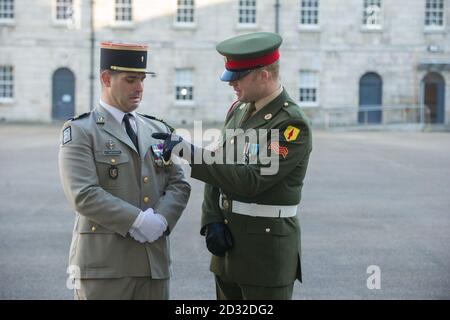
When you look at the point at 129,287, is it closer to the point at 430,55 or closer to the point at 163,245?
the point at 163,245

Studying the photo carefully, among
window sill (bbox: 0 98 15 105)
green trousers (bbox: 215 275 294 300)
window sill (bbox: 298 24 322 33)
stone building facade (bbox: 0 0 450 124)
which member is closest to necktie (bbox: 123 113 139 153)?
green trousers (bbox: 215 275 294 300)

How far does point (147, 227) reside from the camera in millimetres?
4297

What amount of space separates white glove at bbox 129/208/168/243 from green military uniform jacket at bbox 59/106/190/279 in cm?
4

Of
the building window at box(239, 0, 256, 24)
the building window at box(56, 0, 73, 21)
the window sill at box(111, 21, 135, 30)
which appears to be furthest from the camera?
the building window at box(239, 0, 256, 24)

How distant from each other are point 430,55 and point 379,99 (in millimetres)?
3195

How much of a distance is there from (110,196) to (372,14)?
37.2 m

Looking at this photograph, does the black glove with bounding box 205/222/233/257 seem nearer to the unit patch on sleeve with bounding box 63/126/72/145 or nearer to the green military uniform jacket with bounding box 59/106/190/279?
the green military uniform jacket with bounding box 59/106/190/279

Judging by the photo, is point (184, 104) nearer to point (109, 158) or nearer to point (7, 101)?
point (7, 101)

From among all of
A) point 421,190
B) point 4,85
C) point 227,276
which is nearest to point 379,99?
point 4,85

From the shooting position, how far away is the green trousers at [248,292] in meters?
4.51

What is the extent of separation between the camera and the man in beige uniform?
4258 millimetres

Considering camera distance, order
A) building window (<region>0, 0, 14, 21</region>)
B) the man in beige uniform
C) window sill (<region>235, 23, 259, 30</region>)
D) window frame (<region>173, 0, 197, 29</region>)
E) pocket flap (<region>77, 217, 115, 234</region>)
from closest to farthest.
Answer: the man in beige uniform, pocket flap (<region>77, 217, 115, 234</region>), building window (<region>0, 0, 14, 21</region>), window frame (<region>173, 0, 197, 29</region>), window sill (<region>235, 23, 259, 30</region>)

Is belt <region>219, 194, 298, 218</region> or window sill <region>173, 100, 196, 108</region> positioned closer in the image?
belt <region>219, 194, 298, 218</region>

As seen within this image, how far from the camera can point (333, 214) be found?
12227 millimetres
